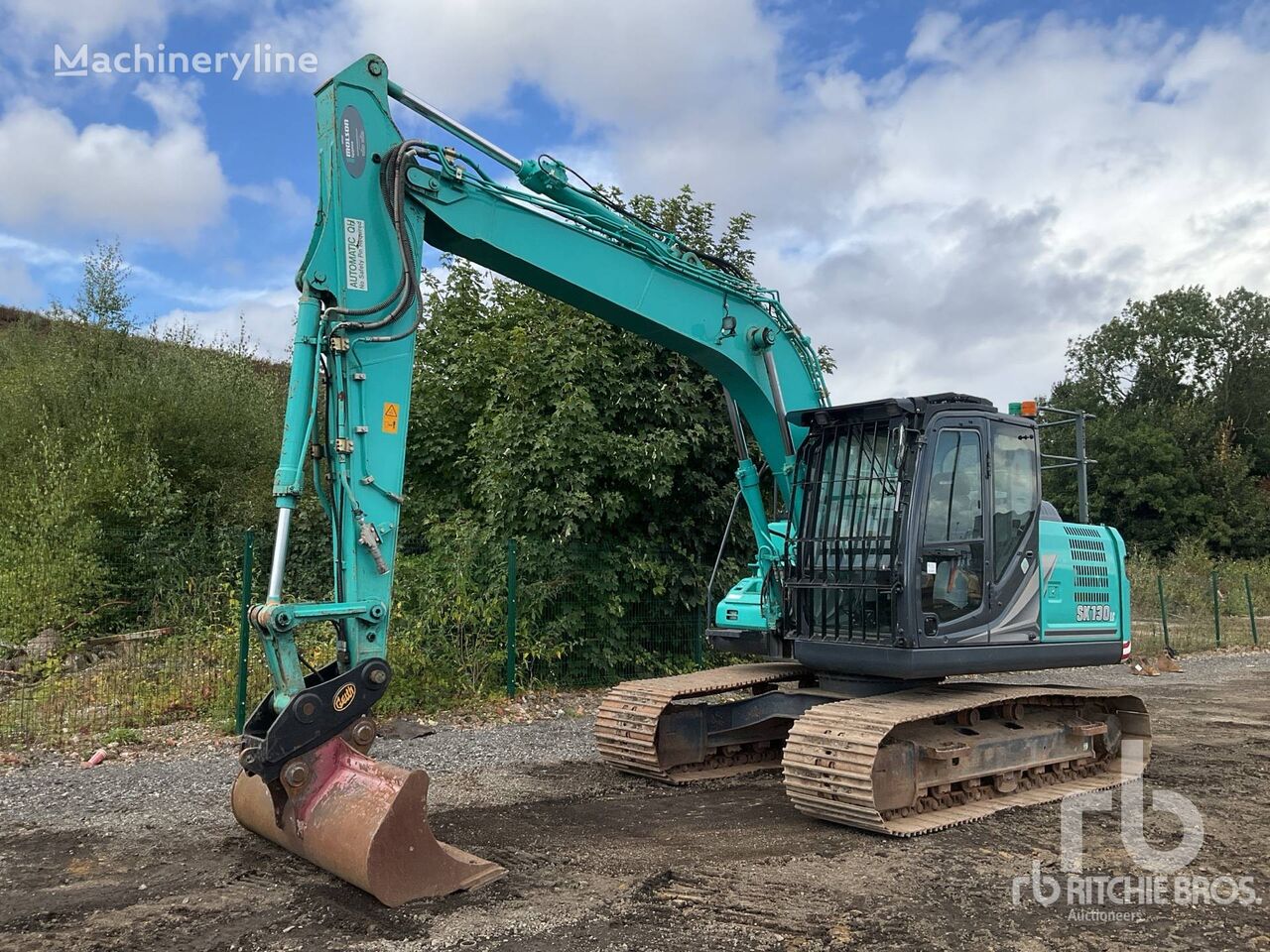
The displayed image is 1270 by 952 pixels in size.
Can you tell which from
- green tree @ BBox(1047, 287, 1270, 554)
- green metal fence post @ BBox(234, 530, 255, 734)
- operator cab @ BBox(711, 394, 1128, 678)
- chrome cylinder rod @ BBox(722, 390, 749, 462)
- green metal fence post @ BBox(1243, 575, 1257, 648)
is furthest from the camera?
green tree @ BBox(1047, 287, 1270, 554)

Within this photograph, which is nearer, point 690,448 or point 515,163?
point 515,163

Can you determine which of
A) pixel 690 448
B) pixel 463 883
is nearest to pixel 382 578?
pixel 463 883

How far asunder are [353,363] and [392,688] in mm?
5101

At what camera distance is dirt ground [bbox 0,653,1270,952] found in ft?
14.1

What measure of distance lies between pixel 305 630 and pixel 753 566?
3899 millimetres

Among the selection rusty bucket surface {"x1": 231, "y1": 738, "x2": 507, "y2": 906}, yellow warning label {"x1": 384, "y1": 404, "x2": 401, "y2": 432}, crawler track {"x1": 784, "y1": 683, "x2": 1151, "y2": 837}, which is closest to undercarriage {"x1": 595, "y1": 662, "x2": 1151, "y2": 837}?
crawler track {"x1": 784, "y1": 683, "x2": 1151, "y2": 837}

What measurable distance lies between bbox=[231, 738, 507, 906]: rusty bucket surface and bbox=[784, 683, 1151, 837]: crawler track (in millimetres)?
2029

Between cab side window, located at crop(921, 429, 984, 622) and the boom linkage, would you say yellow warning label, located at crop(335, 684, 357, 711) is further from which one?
cab side window, located at crop(921, 429, 984, 622)

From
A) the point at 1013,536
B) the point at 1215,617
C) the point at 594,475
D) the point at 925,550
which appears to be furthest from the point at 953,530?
the point at 1215,617

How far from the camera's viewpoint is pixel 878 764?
5887mm

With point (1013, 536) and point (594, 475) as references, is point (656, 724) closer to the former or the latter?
point (1013, 536)

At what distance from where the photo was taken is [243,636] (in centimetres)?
875

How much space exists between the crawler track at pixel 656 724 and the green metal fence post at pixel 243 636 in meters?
3.38

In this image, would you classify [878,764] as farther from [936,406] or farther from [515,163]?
[515,163]
